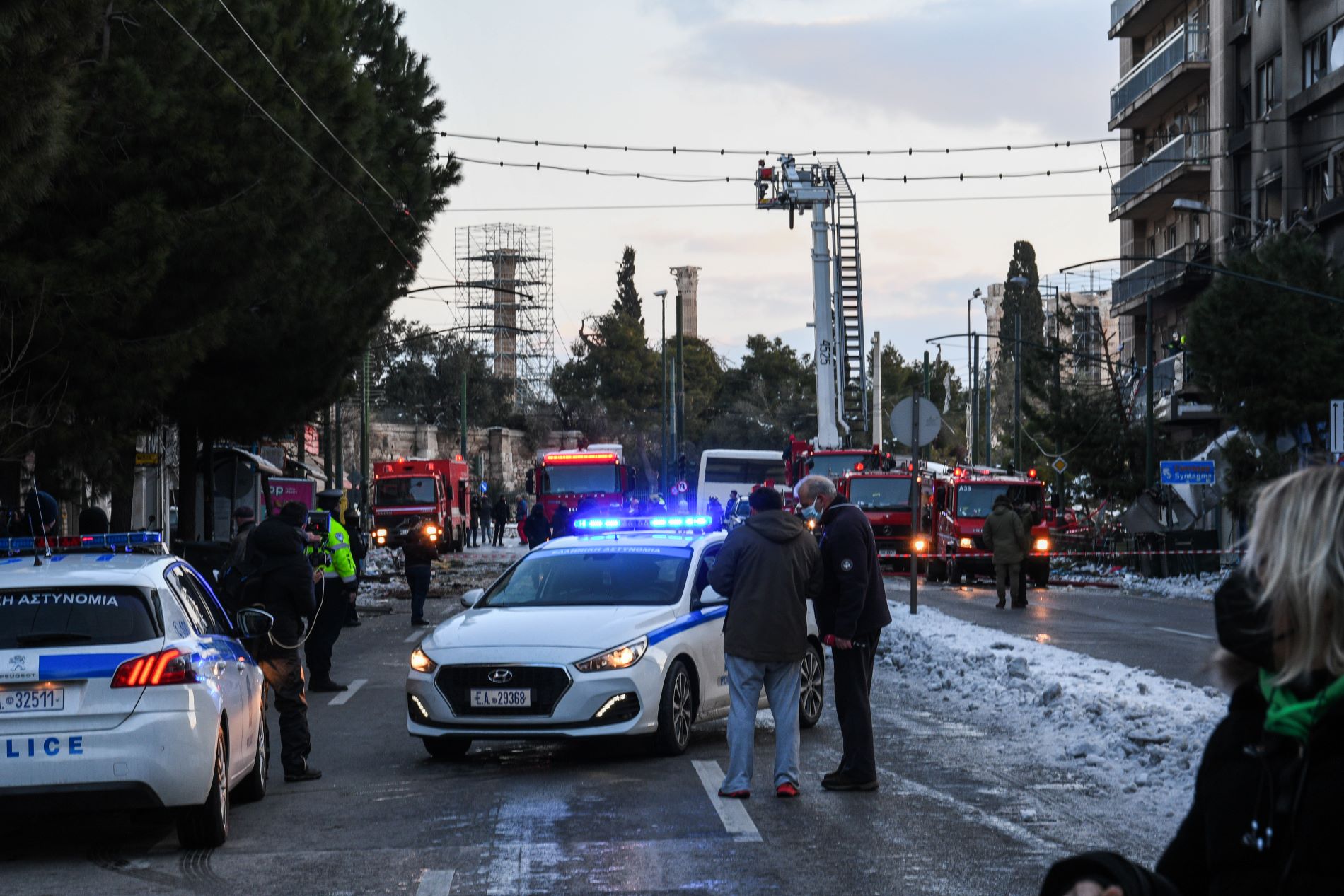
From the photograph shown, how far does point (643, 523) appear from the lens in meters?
15.2

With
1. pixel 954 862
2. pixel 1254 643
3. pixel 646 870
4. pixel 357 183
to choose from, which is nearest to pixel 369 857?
pixel 646 870

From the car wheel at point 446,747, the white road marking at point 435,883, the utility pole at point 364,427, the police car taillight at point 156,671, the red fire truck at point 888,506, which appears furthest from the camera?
the utility pole at point 364,427

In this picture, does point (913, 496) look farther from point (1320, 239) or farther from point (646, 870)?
point (1320, 239)

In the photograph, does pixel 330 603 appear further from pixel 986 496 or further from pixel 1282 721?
pixel 986 496

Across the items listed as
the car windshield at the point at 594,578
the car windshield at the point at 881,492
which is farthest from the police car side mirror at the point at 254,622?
the car windshield at the point at 881,492

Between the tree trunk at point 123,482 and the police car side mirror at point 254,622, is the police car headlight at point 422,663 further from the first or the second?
the tree trunk at point 123,482

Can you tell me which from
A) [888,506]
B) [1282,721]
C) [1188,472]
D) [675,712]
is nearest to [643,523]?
[675,712]

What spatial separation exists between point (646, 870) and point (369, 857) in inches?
57.4

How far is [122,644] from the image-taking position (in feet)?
28.6

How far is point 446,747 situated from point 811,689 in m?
2.87

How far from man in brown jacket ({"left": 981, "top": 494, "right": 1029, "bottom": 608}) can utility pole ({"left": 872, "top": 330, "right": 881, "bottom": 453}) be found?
155 ft

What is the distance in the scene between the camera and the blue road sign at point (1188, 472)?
132 ft

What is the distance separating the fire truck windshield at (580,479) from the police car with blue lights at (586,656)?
127 ft

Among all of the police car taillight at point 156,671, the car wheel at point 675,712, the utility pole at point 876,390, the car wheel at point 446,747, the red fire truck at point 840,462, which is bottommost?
the car wheel at point 446,747
